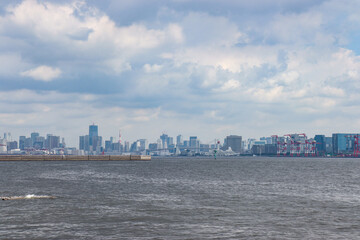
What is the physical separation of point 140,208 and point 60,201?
460 inches

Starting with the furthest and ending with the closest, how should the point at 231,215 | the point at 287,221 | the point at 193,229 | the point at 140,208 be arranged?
the point at 140,208 < the point at 231,215 < the point at 287,221 < the point at 193,229

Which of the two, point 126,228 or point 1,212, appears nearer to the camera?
point 126,228

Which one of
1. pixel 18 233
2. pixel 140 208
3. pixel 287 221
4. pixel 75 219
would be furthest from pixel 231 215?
pixel 18 233

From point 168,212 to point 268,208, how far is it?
11614 millimetres

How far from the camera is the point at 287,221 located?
38688 millimetres

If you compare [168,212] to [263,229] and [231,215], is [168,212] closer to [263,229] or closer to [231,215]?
[231,215]

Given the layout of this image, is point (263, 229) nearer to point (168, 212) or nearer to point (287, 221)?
point (287, 221)

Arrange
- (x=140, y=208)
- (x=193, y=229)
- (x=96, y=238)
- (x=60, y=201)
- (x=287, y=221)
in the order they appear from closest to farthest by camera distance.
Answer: (x=96, y=238)
(x=193, y=229)
(x=287, y=221)
(x=140, y=208)
(x=60, y=201)

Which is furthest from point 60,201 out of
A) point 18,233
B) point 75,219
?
point 18,233

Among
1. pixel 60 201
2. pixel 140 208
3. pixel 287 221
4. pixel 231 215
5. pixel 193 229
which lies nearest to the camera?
pixel 193 229

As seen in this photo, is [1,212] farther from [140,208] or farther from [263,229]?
[263,229]

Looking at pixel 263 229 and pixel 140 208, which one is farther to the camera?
pixel 140 208

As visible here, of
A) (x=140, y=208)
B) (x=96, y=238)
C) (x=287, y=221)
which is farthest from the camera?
(x=140, y=208)

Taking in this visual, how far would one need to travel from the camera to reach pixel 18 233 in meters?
32.8
